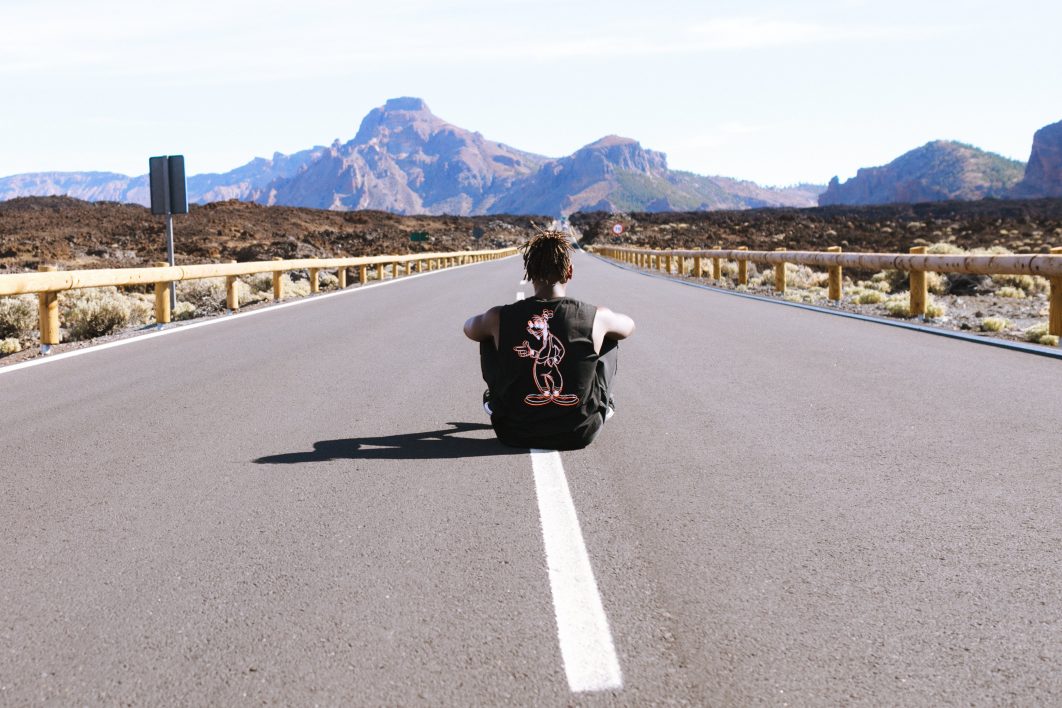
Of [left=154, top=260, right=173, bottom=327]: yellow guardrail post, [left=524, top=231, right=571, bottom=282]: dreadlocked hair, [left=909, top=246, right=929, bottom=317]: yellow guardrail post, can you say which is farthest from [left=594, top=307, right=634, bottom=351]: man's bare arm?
[left=909, top=246, right=929, bottom=317]: yellow guardrail post

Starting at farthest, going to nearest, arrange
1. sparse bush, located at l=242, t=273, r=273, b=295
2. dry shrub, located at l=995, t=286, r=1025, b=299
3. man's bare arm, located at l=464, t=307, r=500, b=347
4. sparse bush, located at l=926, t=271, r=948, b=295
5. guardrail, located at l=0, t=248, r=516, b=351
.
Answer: sparse bush, located at l=242, t=273, r=273, b=295
sparse bush, located at l=926, t=271, r=948, b=295
dry shrub, located at l=995, t=286, r=1025, b=299
guardrail, located at l=0, t=248, r=516, b=351
man's bare arm, located at l=464, t=307, r=500, b=347

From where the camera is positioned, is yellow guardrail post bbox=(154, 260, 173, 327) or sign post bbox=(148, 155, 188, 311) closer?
yellow guardrail post bbox=(154, 260, 173, 327)

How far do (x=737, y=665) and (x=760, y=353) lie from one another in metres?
7.73

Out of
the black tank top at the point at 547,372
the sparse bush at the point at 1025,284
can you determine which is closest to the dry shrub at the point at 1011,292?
the sparse bush at the point at 1025,284

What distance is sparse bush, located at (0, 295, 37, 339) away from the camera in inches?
584

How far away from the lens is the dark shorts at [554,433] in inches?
221

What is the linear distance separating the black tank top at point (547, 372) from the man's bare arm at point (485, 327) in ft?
0.16

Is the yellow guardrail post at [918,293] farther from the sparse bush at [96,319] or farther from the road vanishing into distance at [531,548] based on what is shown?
the sparse bush at [96,319]

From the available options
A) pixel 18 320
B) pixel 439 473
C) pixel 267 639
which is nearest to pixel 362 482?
pixel 439 473

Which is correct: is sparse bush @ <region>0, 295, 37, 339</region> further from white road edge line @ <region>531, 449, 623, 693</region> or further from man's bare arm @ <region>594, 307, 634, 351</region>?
white road edge line @ <region>531, 449, 623, 693</region>

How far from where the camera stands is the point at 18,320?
1492 cm

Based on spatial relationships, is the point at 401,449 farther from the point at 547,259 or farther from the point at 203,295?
the point at 203,295

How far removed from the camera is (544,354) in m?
5.36

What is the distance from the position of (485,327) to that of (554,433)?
755 millimetres
